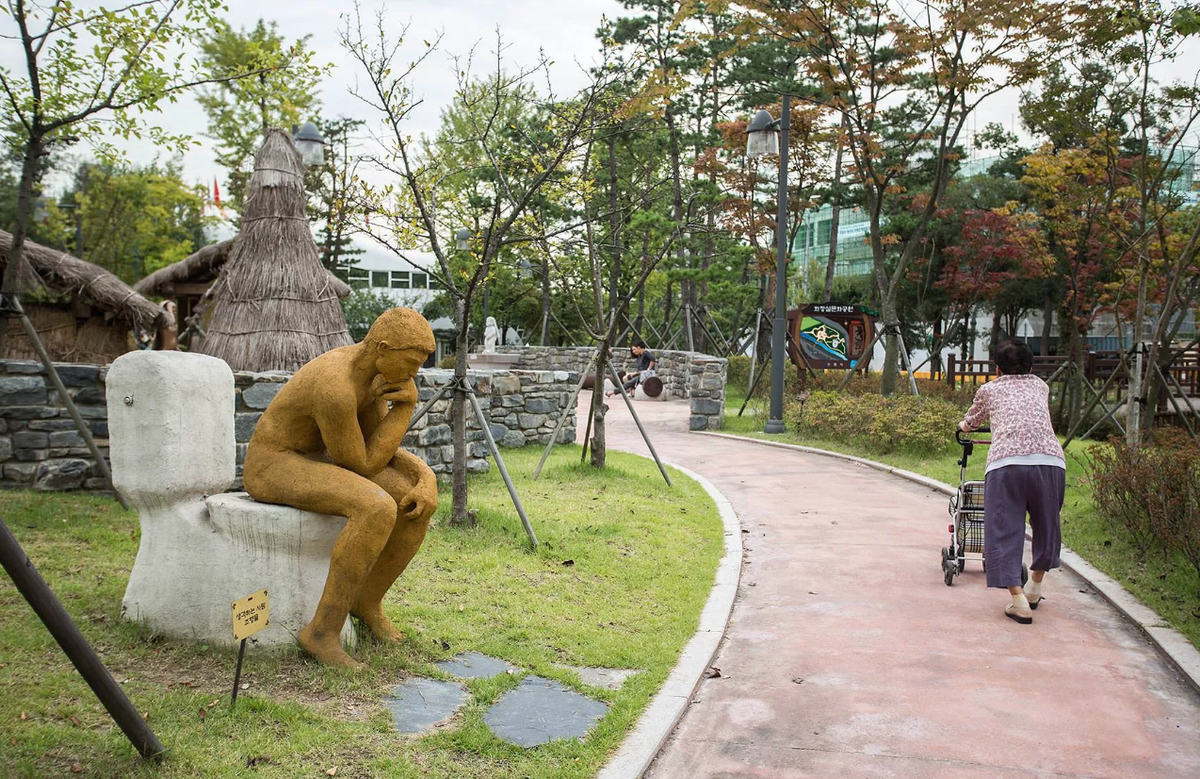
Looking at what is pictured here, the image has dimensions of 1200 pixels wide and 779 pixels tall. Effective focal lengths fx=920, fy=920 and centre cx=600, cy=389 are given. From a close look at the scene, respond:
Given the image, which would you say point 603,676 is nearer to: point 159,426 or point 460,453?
point 159,426

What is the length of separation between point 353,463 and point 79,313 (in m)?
12.9

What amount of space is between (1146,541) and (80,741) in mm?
7345

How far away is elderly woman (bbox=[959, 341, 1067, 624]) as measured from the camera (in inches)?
231

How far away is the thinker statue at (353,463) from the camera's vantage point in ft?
14.2

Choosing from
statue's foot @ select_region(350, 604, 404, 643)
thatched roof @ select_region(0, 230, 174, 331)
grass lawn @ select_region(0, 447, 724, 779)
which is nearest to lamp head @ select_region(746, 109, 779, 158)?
grass lawn @ select_region(0, 447, 724, 779)

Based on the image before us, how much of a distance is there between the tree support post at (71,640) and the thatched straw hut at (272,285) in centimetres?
678

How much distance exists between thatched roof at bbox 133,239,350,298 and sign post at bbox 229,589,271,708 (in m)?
12.9

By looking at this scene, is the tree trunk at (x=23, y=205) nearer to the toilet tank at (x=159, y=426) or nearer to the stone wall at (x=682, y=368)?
→ the toilet tank at (x=159, y=426)

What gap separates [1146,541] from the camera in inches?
286

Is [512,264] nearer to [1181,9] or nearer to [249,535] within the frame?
[1181,9]

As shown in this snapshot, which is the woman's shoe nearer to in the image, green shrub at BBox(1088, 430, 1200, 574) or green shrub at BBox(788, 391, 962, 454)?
green shrub at BBox(1088, 430, 1200, 574)

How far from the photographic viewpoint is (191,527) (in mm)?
4477

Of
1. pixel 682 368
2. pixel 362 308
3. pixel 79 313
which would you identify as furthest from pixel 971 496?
pixel 362 308

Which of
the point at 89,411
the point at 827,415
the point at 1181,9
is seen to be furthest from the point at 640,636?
the point at 827,415
